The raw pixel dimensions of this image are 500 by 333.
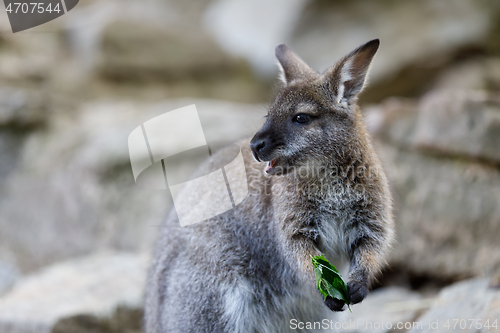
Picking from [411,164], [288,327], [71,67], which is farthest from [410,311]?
[71,67]

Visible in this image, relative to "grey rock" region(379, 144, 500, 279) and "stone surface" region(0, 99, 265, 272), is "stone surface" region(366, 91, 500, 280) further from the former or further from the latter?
"stone surface" region(0, 99, 265, 272)

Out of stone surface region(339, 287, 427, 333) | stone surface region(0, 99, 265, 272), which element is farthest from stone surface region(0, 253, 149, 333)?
stone surface region(339, 287, 427, 333)

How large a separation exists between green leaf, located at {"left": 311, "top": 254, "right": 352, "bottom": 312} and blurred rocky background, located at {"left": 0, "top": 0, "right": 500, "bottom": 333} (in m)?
1.16

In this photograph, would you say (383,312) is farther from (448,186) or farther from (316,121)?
(316,121)

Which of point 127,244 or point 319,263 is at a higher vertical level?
point 319,263

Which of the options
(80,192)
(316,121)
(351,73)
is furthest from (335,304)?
(80,192)

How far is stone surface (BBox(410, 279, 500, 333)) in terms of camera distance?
11.9 ft

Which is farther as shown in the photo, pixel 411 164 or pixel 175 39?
pixel 175 39

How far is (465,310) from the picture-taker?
12.8 ft

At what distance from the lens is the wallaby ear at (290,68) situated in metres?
3.77

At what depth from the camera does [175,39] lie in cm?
1251

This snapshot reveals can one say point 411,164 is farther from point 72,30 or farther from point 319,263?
point 72,30

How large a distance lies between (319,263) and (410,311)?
2003mm

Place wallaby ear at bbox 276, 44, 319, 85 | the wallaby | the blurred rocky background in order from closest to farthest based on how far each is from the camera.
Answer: the wallaby, wallaby ear at bbox 276, 44, 319, 85, the blurred rocky background
